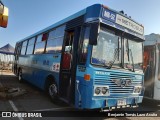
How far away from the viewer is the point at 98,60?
6.00 m

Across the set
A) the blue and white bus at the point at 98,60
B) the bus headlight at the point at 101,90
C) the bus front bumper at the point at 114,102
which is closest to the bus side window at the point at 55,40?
the blue and white bus at the point at 98,60

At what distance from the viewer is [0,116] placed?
645 centimetres

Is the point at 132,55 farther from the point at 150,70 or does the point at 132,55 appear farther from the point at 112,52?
the point at 150,70

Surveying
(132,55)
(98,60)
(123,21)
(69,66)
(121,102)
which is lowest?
(121,102)

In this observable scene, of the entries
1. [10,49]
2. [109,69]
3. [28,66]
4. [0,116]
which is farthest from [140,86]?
[10,49]

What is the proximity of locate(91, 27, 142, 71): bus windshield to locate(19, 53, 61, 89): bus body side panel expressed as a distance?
2204 millimetres

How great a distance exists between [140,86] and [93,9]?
3.19 metres

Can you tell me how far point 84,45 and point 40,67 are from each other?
4.29 metres

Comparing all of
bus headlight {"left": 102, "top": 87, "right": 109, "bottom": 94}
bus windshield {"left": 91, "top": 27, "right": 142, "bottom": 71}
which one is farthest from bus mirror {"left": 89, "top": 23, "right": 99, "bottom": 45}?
bus headlight {"left": 102, "top": 87, "right": 109, "bottom": 94}

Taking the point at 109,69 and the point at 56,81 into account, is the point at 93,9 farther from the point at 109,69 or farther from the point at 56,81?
the point at 56,81

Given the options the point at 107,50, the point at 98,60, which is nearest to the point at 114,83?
the point at 98,60

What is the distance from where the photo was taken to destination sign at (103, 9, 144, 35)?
6.29 metres

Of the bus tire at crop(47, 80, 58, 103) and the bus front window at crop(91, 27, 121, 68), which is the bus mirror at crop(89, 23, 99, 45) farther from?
the bus tire at crop(47, 80, 58, 103)

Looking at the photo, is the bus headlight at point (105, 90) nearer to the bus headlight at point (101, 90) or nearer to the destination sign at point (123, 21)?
the bus headlight at point (101, 90)
